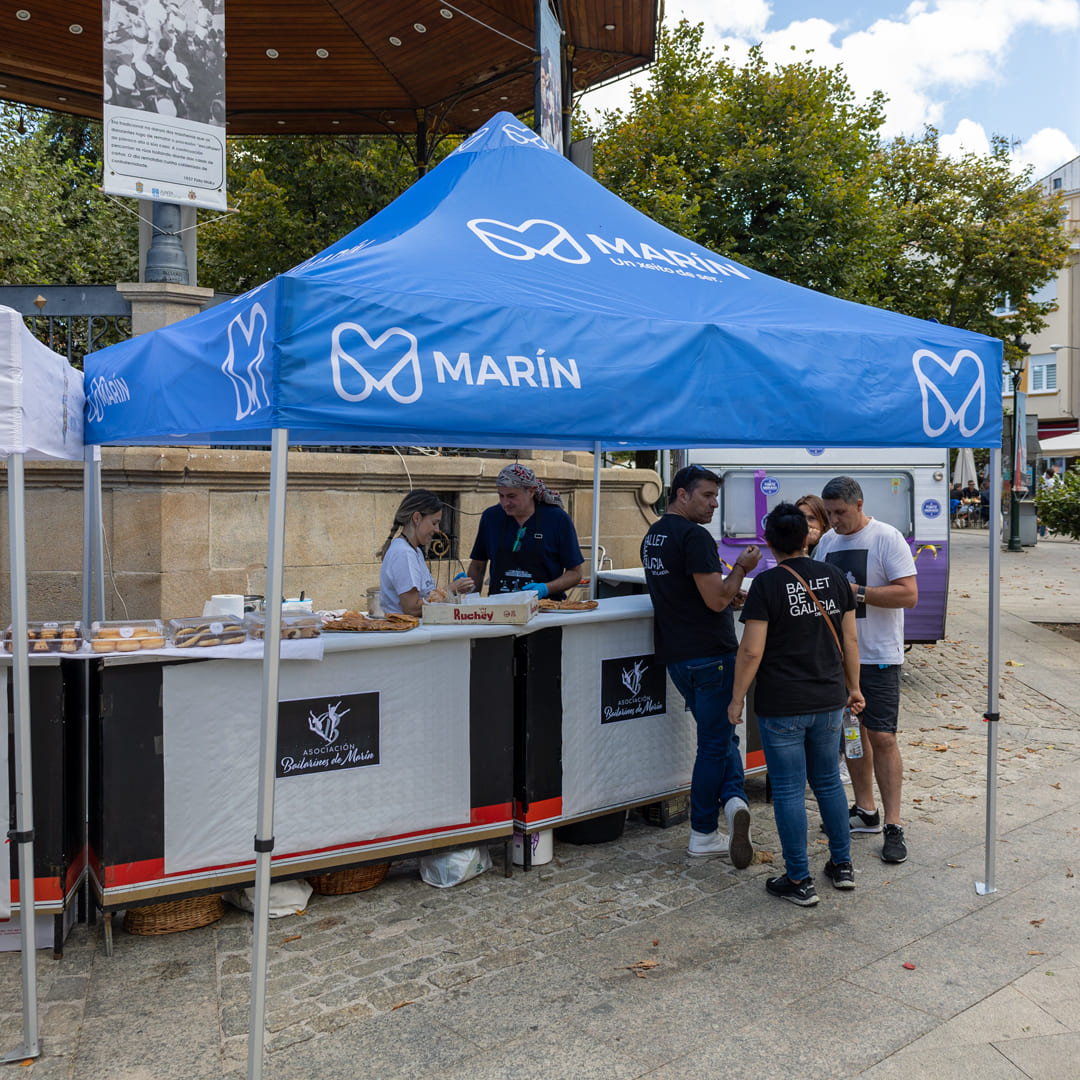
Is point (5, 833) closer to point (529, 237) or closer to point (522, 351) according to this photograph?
point (522, 351)

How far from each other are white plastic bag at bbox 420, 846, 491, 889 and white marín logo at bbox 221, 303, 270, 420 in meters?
2.48

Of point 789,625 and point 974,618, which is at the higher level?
point 789,625

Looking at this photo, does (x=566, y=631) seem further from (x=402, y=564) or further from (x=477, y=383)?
(x=477, y=383)

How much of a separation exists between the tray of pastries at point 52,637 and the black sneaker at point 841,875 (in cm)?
368

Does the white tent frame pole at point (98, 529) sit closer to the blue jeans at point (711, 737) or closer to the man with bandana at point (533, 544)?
the man with bandana at point (533, 544)

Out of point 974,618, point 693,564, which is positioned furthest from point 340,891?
point 974,618

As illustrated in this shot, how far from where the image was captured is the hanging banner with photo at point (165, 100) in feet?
22.2

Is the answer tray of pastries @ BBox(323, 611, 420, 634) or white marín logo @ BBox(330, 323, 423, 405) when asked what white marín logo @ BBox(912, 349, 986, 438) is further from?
tray of pastries @ BBox(323, 611, 420, 634)

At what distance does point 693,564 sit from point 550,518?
152 cm

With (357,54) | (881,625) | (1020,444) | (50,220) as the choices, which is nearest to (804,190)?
(1020,444)

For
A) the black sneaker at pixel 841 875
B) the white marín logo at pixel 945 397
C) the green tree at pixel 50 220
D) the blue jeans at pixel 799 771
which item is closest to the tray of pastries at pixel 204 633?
the blue jeans at pixel 799 771

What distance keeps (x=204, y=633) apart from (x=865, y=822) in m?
3.81

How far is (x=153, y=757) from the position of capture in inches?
164

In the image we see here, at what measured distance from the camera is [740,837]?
5016 millimetres
